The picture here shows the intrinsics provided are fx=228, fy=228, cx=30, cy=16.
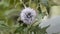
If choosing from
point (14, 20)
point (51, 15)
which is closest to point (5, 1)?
point (14, 20)

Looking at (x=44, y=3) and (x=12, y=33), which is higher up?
(x=44, y=3)

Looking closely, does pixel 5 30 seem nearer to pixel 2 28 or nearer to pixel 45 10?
pixel 2 28

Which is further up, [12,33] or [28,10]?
[28,10]

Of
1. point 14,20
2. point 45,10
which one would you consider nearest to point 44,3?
point 45,10

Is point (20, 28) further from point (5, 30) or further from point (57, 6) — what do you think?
point (57, 6)

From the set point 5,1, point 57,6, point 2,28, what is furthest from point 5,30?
point 57,6

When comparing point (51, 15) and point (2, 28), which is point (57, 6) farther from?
point (2, 28)
